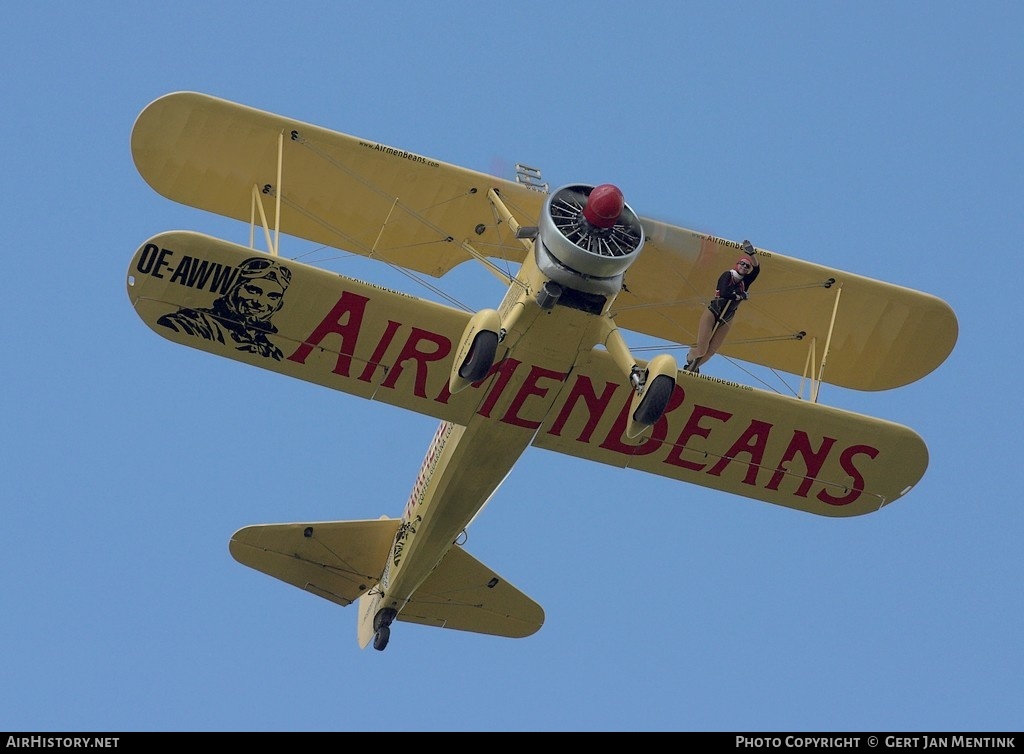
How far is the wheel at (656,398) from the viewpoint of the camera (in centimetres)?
1642

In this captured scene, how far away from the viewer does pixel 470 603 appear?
858 inches

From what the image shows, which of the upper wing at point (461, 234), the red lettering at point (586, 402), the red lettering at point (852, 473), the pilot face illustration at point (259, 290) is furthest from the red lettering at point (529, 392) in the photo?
the red lettering at point (852, 473)

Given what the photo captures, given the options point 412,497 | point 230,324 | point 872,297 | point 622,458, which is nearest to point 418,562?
point 412,497

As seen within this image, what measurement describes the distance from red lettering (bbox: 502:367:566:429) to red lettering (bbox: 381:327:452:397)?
2.63 feet

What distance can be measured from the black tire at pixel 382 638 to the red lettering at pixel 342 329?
14.0 feet

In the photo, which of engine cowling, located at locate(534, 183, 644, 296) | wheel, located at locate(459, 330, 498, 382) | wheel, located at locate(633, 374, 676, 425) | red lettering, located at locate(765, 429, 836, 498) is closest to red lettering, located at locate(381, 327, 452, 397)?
wheel, located at locate(459, 330, 498, 382)

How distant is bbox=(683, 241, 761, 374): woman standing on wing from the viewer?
18.2 meters

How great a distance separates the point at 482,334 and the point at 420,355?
165cm

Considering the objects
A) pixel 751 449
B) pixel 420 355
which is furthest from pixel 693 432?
pixel 420 355

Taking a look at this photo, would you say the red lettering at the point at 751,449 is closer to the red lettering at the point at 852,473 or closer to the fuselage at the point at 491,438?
the red lettering at the point at 852,473

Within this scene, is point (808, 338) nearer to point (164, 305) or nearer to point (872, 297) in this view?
point (872, 297)

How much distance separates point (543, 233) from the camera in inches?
662

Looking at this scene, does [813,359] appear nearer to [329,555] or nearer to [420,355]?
[420,355]

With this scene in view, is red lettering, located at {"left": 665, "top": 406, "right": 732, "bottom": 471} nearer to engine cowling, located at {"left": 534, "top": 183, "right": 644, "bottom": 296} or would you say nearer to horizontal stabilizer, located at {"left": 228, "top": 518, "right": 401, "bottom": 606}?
engine cowling, located at {"left": 534, "top": 183, "right": 644, "bottom": 296}
